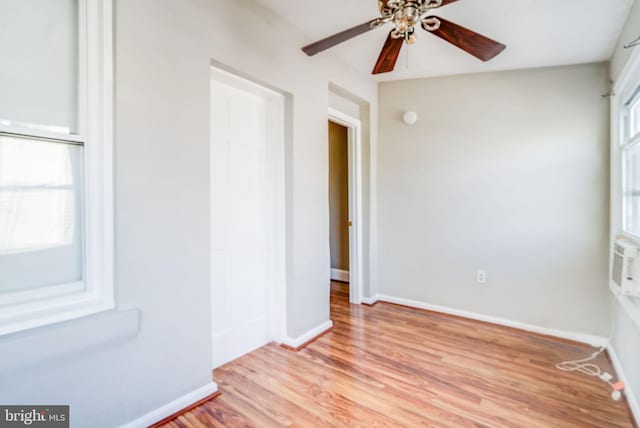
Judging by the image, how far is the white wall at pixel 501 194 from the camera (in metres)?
2.65

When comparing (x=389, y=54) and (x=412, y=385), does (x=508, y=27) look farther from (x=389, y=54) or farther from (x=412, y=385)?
(x=412, y=385)

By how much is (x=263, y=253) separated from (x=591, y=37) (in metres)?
2.83

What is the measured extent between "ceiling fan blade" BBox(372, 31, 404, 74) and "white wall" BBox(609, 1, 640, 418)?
50.5 inches

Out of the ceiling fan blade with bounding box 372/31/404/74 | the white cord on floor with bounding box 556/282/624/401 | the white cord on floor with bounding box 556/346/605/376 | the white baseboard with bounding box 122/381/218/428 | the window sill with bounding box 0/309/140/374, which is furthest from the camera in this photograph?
the white cord on floor with bounding box 556/346/605/376

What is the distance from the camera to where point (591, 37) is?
2.27m

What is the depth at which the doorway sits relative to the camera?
2.20 meters

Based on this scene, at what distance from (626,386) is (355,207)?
2.43 metres

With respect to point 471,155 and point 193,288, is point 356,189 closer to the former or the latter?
point 471,155

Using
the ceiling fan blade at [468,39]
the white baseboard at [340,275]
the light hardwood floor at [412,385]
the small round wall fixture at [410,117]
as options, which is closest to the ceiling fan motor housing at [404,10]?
the ceiling fan blade at [468,39]

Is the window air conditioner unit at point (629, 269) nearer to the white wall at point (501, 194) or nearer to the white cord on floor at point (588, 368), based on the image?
the white cord on floor at point (588, 368)

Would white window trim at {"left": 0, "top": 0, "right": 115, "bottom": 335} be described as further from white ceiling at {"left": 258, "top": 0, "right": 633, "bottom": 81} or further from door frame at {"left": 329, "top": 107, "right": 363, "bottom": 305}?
door frame at {"left": 329, "top": 107, "right": 363, "bottom": 305}

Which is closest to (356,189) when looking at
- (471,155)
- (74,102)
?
(471,155)

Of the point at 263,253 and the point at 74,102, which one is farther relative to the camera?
the point at 263,253

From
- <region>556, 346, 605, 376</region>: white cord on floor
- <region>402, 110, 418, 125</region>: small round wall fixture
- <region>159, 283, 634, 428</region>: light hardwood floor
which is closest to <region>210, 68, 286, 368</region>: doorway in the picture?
<region>159, 283, 634, 428</region>: light hardwood floor
